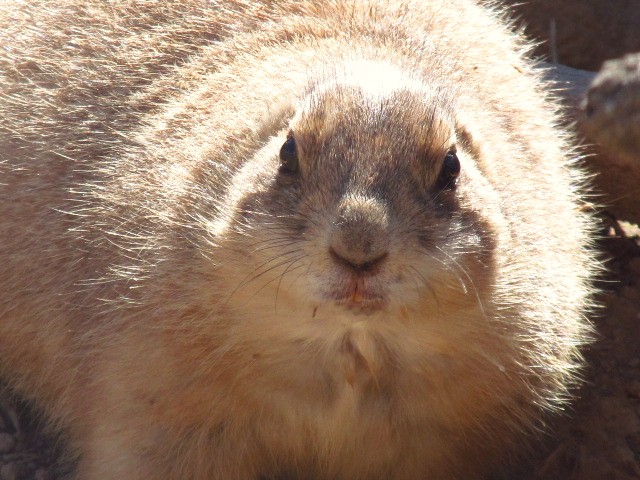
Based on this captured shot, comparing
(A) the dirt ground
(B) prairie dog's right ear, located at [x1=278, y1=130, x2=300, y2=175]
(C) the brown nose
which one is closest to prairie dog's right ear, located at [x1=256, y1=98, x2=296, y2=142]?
(B) prairie dog's right ear, located at [x1=278, y1=130, x2=300, y2=175]

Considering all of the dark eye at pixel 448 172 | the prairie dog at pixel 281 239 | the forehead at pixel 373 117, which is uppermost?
the forehead at pixel 373 117

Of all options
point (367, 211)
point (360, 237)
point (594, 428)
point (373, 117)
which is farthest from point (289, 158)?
point (594, 428)

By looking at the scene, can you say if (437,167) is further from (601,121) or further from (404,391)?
(601,121)

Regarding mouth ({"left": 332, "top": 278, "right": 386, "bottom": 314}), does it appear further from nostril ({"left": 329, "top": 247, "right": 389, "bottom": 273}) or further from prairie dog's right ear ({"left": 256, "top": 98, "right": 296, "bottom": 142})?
prairie dog's right ear ({"left": 256, "top": 98, "right": 296, "bottom": 142})

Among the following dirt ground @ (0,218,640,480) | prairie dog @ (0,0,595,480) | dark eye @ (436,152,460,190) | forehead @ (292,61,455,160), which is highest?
forehead @ (292,61,455,160)

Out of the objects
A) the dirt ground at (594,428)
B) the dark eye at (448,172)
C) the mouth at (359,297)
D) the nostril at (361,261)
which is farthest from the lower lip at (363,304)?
the dirt ground at (594,428)

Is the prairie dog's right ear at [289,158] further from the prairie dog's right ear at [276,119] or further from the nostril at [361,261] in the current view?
the nostril at [361,261]

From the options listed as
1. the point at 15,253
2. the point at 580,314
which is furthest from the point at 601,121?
the point at 15,253
